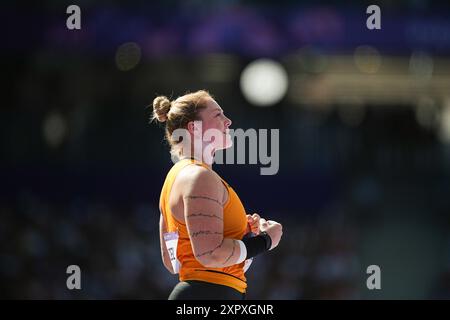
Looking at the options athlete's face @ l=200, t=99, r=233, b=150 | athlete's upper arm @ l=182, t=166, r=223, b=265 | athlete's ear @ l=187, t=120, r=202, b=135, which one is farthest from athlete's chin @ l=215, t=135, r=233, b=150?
athlete's upper arm @ l=182, t=166, r=223, b=265

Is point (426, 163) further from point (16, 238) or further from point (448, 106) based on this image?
point (16, 238)

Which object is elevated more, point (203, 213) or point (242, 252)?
point (203, 213)

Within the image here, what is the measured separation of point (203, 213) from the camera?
3.48 meters

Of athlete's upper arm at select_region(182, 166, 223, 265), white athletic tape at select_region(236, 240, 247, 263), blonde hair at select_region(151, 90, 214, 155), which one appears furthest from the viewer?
blonde hair at select_region(151, 90, 214, 155)

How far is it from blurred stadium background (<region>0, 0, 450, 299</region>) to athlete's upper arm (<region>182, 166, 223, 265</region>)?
7379mm

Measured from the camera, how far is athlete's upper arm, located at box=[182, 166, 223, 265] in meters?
3.47

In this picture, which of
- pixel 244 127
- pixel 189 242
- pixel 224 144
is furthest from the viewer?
pixel 244 127

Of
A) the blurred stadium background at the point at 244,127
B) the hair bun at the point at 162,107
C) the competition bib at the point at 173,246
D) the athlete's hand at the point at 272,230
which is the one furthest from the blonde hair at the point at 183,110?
the blurred stadium background at the point at 244,127

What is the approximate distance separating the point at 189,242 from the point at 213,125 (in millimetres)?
519

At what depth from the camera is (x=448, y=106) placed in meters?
14.8

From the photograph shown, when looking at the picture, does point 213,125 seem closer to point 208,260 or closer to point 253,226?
point 253,226

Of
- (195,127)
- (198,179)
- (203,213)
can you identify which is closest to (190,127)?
(195,127)

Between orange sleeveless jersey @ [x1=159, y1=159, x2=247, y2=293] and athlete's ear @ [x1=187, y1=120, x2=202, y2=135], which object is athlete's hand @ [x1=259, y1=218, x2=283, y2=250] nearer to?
orange sleeveless jersey @ [x1=159, y1=159, x2=247, y2=293]

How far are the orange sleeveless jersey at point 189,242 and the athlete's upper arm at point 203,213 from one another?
0.11m
